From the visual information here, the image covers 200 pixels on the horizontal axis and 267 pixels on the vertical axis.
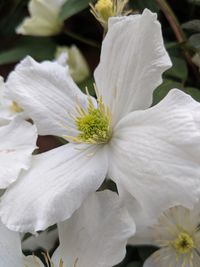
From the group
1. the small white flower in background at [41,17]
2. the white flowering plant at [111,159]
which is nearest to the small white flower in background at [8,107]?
the white flowering plant at [111,159]

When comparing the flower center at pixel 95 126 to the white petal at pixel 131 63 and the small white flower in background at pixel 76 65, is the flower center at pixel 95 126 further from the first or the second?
the small white flower in background at pixel 76 65

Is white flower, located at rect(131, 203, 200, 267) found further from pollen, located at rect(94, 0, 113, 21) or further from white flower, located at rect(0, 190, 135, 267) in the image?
pollen, located at rect(94, 0, 113, 21)

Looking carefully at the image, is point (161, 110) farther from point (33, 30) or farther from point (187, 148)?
point (33, 30)

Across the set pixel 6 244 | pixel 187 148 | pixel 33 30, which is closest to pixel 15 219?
pixel 6 244

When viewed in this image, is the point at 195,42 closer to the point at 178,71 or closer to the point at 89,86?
the point at 178,71

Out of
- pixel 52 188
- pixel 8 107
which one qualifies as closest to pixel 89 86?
pixel 8 107

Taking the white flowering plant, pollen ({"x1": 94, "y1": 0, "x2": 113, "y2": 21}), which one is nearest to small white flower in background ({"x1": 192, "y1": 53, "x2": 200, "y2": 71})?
the white flowering plant

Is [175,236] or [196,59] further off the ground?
[196,59]

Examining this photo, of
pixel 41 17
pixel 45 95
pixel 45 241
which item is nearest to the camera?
pixel 45 95
